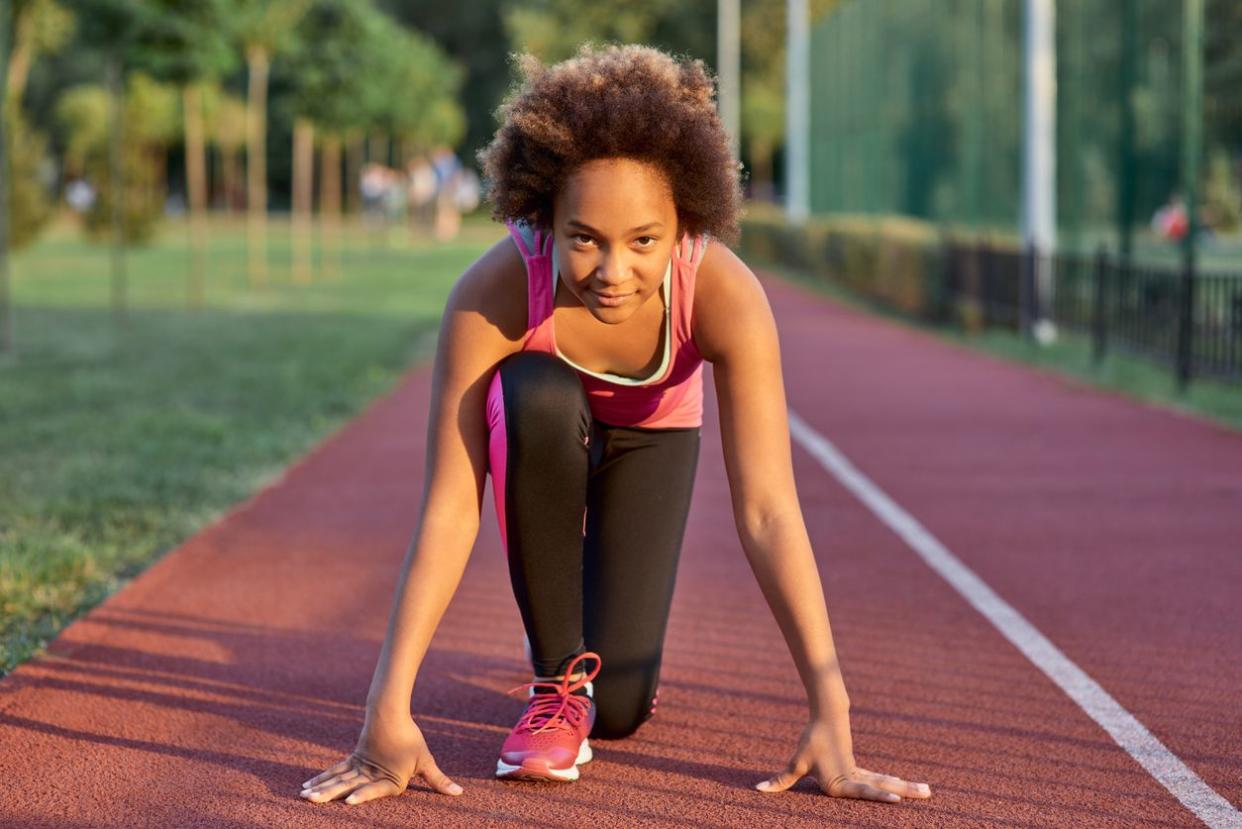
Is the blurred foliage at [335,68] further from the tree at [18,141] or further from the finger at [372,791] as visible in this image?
the finger at [372,791]

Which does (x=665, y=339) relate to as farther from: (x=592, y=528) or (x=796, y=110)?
(x=796, y=110)

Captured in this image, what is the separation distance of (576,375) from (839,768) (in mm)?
1108

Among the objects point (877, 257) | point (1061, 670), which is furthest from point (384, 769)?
point (877, 257)

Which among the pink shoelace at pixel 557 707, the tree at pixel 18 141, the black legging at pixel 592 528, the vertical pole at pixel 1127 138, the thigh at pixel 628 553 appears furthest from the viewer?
the tree at pixel 18 141

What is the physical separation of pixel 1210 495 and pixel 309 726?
5449 millimetres

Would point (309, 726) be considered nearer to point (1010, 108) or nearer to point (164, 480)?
point (164, 480)

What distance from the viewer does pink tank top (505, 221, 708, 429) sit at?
4184mm

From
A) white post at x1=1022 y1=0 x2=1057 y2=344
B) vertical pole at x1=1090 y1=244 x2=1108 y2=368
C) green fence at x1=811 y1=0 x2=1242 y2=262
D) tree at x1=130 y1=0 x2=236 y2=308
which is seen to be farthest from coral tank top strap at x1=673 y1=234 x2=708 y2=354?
tree at x1=130 y1=0 x2=236 y2=308

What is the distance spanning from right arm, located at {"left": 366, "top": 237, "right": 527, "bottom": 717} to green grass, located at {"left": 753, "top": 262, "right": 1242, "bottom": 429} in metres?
8.45

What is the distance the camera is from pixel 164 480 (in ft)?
30.7

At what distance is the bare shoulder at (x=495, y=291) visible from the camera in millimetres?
4188

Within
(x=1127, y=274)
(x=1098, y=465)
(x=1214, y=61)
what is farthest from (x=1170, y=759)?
(x=1214, y=61)

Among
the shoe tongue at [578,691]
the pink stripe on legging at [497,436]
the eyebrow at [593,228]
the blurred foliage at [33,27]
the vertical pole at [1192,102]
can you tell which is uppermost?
the blurred foliage at [33,27]

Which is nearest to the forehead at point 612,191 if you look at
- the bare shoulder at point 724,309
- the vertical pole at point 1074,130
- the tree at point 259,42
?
the bare shoulder at point 724,309
